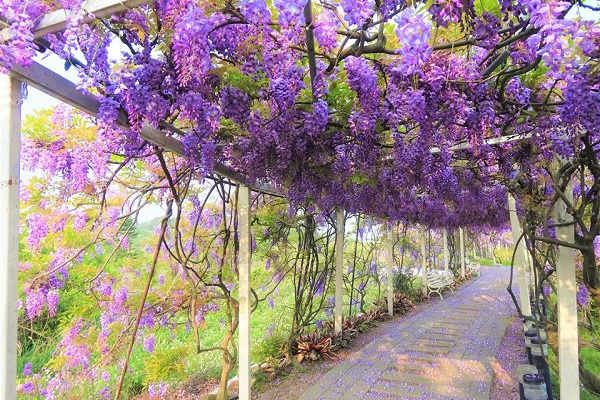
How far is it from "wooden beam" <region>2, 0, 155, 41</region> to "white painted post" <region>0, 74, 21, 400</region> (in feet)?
0.59

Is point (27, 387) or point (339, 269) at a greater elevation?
point (339, 269)

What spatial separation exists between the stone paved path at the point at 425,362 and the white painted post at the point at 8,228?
2.79 meters

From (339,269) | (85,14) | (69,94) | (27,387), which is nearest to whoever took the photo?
(85,14)

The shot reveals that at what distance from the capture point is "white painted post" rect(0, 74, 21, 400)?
44.9 inches

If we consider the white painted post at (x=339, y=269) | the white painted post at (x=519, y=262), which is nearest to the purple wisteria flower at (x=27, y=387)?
the white painted post at (x=339, y=269)

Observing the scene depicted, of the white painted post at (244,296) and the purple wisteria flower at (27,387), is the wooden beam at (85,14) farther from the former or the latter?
the purple wisteria flower at (27,387)

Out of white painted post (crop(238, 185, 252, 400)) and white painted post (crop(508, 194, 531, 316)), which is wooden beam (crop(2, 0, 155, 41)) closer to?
white painted post (crop(238, 185, 252, 400))

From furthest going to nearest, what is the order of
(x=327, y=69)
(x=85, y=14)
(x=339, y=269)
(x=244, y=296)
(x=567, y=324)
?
(x=339, y=269), (x=244, y=296), (x=567, y=324), (x=327, y=69), (x=85, y=14)

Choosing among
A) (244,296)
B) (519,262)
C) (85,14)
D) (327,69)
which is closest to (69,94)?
(85,14)

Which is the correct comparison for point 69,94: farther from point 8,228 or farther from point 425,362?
point 425,362

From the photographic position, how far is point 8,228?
3.84 ft

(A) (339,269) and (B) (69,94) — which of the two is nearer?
(B) (69,94)

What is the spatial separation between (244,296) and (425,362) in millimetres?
2578

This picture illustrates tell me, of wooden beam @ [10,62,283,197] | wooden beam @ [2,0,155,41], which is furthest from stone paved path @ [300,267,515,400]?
wooden beam @ [2,0,155,41]
